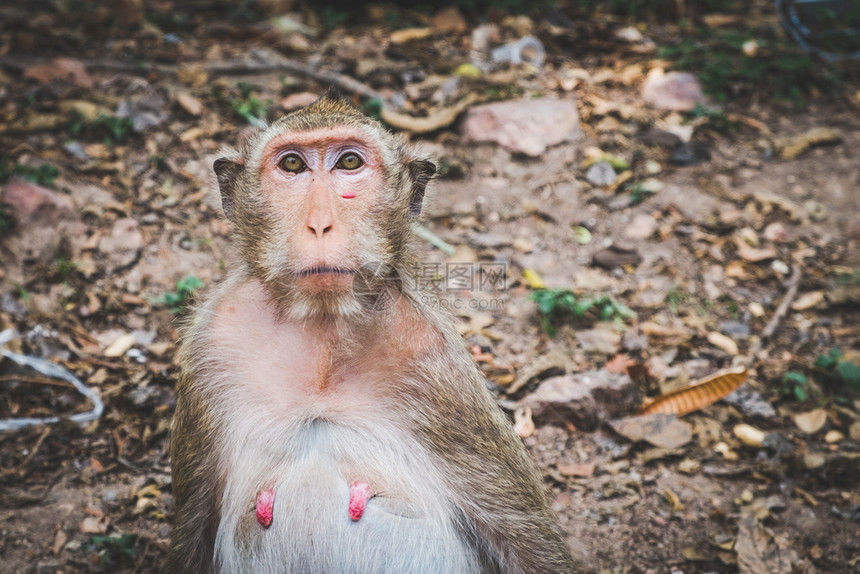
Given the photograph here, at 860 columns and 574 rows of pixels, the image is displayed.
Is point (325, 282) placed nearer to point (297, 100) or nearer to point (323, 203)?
point (323, 203)

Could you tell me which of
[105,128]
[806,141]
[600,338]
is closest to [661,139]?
[806,141]

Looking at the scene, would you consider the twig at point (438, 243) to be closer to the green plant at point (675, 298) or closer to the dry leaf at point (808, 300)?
the green plant at point (675, 298)

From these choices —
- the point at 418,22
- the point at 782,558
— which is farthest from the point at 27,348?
the point at 418,22

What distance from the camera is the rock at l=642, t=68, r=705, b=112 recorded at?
6.20m

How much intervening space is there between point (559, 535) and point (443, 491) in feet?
1.58

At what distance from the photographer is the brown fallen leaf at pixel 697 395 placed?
3.98 meters

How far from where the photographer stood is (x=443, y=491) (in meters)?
2.49

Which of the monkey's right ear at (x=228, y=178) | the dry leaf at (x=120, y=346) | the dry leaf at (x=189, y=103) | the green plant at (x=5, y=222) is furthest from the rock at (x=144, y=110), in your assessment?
the monkey's right ear at (x=228, y=178)

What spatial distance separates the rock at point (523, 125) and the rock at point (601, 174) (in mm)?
351

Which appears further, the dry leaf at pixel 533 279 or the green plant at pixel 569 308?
the dry leaf at pixel 533 279

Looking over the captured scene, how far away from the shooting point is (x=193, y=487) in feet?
8.54

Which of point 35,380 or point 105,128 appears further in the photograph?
point 105,128

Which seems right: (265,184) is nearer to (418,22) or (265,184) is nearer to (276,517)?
(276,517)

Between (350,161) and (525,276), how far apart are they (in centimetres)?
255
